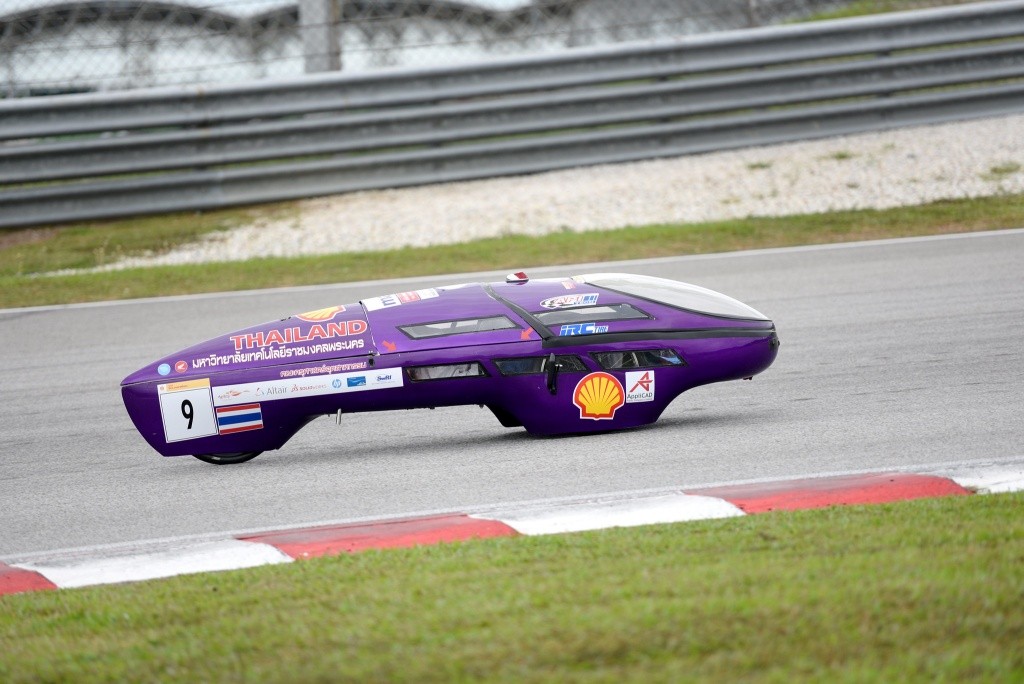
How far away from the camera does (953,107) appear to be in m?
13.4

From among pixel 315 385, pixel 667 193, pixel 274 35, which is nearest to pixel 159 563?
pixel 315 385

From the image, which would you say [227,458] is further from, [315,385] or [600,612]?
[600,612]

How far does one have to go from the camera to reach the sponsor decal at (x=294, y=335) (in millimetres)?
6129

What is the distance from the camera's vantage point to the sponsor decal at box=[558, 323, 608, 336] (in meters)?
6.18

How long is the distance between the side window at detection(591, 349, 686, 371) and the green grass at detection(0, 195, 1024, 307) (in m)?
4.73

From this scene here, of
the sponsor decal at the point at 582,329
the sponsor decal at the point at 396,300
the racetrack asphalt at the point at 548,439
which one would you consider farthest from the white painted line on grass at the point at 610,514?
the sponsor decal at the point at 396,300

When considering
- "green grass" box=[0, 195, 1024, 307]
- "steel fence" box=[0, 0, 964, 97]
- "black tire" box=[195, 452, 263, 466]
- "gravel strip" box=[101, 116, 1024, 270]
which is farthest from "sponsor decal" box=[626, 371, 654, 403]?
"steel fence" box=[0, 0, 964, 97]

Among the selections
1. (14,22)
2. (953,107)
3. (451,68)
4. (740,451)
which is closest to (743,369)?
(740,451)

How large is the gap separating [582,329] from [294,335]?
4.96ft

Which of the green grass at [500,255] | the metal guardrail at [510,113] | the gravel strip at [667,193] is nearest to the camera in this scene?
the green grass at [500,255]

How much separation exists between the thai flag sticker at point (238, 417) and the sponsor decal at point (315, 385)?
0.06 metres

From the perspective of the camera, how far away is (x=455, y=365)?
20.0 ft

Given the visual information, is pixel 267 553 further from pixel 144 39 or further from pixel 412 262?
pixel 144 39

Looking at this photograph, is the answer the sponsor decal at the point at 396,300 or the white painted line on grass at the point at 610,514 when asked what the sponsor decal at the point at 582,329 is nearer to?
the sponsor decal at the point at 396,300
